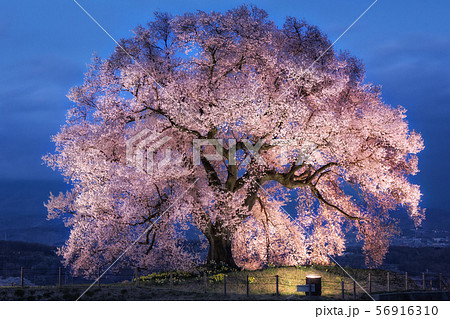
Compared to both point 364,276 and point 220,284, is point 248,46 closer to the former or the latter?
point 220,284

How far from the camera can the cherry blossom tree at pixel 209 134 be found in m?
22.6

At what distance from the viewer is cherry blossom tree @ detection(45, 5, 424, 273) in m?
22.6

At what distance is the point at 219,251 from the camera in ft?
85.3

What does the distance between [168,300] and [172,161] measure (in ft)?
23.5

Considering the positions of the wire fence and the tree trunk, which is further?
the tree trunk

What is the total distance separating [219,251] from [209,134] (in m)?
6.67

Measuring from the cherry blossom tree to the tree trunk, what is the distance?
6cm

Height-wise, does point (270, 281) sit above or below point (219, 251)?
below
